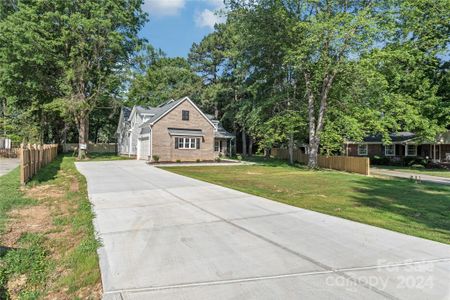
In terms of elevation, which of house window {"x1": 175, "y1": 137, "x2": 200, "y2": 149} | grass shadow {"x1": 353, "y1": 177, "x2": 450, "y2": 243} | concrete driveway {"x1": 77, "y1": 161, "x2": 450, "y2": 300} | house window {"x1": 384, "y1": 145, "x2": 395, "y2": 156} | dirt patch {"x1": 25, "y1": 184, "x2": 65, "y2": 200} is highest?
house window {"x1": 175, "y1": 137, "x2": 200, "y2": 149}

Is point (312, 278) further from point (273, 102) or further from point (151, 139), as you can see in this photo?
point (151, 139)

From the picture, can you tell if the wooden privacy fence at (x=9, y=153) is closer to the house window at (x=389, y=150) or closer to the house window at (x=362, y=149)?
the house window at (x=362, y=149)

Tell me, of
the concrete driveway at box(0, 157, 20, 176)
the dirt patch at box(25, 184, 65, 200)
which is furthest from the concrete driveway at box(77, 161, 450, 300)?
the concrete driveway at box(0, 157, 20, 176)

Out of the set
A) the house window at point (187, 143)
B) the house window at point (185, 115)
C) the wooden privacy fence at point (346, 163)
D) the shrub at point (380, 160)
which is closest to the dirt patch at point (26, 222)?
the wooden privacy fence at point (346, 163)

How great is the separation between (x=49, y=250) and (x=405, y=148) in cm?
3581

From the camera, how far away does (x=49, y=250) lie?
543 centimetres

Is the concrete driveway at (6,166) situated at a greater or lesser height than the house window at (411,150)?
lesser

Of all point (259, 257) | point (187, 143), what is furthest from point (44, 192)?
point (187, 143)

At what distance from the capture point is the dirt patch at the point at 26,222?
6.01 meters

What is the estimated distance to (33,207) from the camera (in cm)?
862

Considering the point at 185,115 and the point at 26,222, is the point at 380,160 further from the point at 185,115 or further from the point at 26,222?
the point at 26,222

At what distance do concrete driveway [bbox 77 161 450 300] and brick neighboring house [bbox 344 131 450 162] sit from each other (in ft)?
83.3

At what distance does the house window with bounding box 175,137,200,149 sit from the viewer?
99.7ft

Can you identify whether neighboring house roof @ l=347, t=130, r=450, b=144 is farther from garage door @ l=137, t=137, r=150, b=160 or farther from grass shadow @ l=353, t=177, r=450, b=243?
garage door @ l=137, t=137, r=150, b=160
